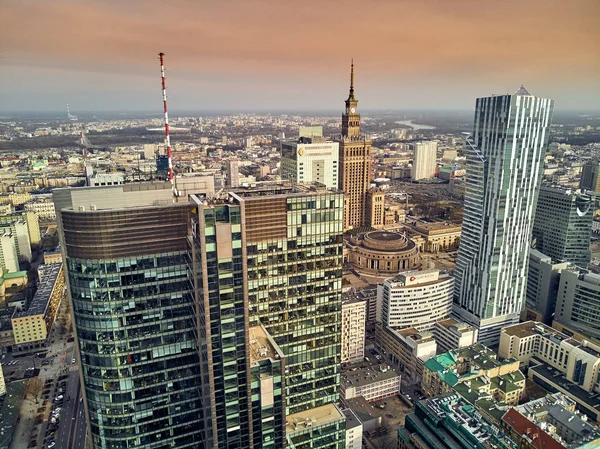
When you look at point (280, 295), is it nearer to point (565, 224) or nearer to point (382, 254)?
point (382, 254)

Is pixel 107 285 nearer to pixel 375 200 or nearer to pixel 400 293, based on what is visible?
pixel 400 293

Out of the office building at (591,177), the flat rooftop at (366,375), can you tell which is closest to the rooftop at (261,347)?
the flat rooftop at (366,375)

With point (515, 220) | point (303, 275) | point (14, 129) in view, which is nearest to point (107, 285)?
point (303, 275)

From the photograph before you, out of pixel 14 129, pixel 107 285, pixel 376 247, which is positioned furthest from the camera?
pixel 14 129

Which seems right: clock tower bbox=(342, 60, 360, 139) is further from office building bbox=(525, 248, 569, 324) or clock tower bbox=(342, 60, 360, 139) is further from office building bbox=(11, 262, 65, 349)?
office building bbox=(11, 262, 65, 349)

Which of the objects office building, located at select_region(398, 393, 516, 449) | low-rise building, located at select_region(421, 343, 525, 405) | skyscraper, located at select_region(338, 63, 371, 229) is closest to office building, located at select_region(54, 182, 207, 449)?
office building, located at select_region(398, 393, 516, 449)
